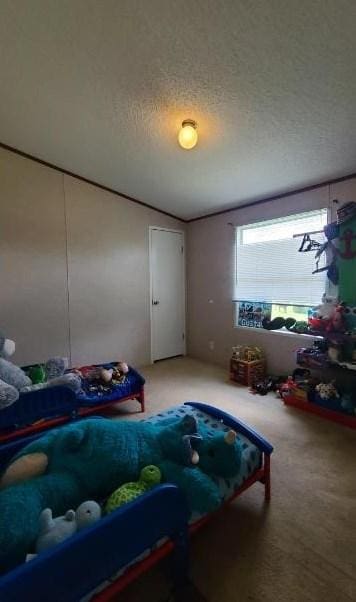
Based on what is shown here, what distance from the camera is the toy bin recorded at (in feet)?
11.5

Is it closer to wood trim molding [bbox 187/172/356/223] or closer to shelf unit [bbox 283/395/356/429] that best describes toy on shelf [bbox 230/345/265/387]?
shelf unit [bbox 283/395/356/429]

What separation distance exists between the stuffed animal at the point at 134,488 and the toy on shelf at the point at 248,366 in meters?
2.35

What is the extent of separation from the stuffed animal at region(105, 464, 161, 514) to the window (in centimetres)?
262

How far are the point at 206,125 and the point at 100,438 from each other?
2480 millimetres

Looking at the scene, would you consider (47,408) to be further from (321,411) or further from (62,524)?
(321,411)

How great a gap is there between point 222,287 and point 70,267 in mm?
2134

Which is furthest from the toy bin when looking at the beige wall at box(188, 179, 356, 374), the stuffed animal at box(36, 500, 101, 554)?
the stuffed animal at box(36, 500, 101, 554)

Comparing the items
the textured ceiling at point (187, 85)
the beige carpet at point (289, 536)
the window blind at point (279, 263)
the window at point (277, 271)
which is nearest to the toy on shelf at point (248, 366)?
the window at point (277, 271)

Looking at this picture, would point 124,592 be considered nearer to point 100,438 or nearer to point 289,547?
point 100,438

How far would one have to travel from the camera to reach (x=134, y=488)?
49.4 inches

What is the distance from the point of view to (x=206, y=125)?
8.02 feet

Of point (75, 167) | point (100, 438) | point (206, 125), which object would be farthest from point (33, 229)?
point (100, 438)

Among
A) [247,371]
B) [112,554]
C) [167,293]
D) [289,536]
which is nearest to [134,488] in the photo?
[112,554]

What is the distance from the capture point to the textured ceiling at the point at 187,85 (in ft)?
5.28
